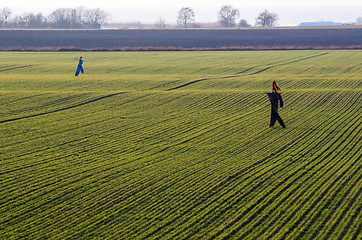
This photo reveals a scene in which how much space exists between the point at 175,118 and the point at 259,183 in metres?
11.3

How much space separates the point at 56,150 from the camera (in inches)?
787

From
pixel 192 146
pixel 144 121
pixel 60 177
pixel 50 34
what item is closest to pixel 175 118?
pixel 144 121

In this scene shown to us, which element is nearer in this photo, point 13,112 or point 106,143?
point 106,143

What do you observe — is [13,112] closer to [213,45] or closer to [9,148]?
[9,148]

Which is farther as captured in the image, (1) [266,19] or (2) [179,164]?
(1) [266,19]

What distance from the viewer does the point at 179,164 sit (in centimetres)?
1789

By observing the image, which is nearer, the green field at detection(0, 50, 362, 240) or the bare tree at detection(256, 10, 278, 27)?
the green field at detection(0, 50, 362, 240)

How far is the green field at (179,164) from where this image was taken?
1286 centimetres

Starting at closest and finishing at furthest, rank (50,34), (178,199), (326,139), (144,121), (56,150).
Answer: (178,199) < (56,150) < (326,139) < (144,121) < (50,34)

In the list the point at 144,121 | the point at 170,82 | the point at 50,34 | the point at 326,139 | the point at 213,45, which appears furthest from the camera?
the point at 50,34

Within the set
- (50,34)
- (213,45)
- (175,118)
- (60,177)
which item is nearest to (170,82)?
(175,118)

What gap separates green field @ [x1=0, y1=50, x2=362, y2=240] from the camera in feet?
42.2

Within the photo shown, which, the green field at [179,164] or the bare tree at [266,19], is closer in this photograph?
the green field at [179,164]

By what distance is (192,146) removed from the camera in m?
20.6
